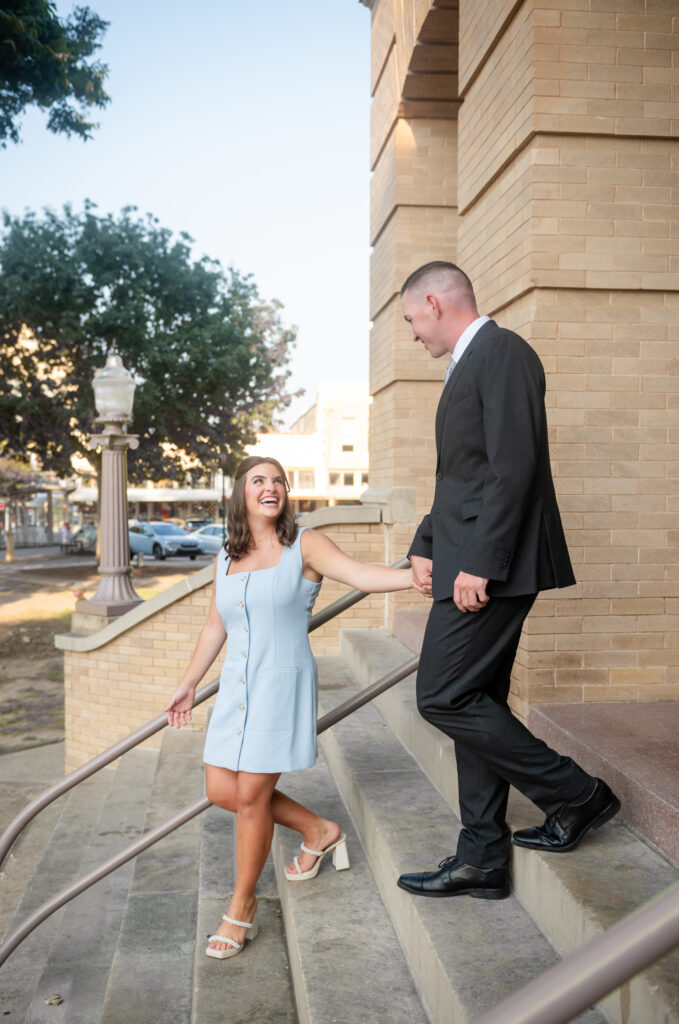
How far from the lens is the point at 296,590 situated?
2.95 metres

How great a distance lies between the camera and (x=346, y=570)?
2.97 meters

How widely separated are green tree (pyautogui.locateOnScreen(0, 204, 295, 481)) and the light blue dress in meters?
21.0

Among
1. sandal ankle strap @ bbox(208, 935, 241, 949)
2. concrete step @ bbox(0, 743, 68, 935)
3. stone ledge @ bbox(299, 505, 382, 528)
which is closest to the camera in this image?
sandal ankle strap @ bbox(208, 935, 241, 949)

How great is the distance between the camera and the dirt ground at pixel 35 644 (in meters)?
9.33

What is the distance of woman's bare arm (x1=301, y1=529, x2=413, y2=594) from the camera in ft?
9.64

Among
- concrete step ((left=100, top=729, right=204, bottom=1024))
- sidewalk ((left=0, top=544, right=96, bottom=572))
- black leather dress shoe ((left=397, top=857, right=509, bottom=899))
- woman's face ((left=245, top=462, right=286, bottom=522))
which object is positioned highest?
woman's face ((left=245, top=462, right=286, bottom=522))

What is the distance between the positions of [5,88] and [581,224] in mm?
11414

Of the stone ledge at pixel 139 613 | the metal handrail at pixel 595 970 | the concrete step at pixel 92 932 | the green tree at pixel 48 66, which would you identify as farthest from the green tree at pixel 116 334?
the metal handrail at pixel 595 970

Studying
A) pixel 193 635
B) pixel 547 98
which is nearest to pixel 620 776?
pixel 547 98

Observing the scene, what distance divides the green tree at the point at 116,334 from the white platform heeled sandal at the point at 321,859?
2096 cm

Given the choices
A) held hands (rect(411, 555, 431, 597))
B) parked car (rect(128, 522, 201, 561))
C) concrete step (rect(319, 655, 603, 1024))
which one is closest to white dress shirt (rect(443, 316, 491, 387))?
held hands (rect(411, 555, 431, 597))

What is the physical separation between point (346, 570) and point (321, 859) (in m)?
1.17

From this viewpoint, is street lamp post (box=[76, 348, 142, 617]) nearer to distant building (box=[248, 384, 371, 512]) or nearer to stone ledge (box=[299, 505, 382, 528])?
stone ledge (box=[299, 505, 382, 528])

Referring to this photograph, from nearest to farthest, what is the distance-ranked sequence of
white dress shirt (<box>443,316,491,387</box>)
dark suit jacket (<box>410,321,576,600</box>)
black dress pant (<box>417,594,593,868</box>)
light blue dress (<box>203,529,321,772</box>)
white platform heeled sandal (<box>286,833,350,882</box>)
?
dark suit jacket (<box>410,321,576,600</box>) → black dress pant (<box>417,594,593,868</box>) → white dress shirt (<box>443,316,491,387</box>) → light blue dress (<box>203,529,321,772</box>) → white platform heeled sandal (<box>286,833,350,882</box>)
